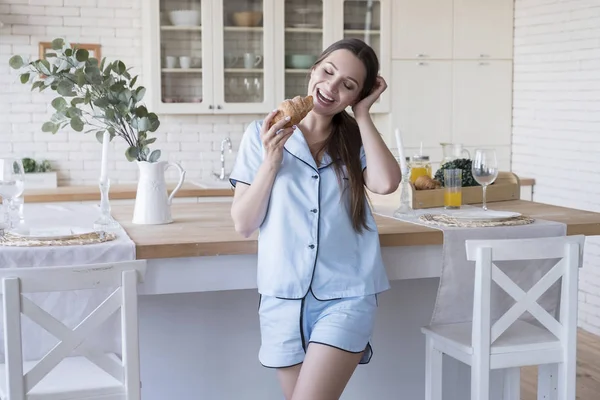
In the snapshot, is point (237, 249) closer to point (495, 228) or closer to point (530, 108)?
point (495, 228)

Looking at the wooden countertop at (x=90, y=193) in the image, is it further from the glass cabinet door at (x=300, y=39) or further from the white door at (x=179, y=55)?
the glass cabinet door at (x=300, y=39)

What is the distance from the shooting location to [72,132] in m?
5.49

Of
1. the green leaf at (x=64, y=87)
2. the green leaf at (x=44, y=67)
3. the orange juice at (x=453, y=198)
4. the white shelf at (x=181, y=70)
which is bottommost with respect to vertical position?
the orange juice at (x=453, y=198)

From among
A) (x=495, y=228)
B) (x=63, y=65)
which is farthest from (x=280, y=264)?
(x=63, y=65)

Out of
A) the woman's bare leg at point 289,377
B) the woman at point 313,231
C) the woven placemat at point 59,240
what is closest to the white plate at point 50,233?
the woven placemat at point 59,240

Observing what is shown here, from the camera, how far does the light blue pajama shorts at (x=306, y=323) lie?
7.86 ft

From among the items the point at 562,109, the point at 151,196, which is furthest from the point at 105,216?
the point at 562,109

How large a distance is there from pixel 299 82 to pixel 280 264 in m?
3.34

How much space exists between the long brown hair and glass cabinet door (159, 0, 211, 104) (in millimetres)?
2969

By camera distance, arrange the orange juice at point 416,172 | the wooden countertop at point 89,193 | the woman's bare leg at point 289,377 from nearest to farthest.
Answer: the woman's bare leg at point 289,377 < the orange juice at point 416,172 < the wooden countertop at point 89,193

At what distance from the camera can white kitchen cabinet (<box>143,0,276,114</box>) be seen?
533 centimetres

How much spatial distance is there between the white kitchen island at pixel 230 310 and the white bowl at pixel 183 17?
2153 mm

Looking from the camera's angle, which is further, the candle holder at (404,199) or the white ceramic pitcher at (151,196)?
the candle holder at (404,199)

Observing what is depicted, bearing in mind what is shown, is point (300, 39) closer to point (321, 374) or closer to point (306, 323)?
point (306, 323)
